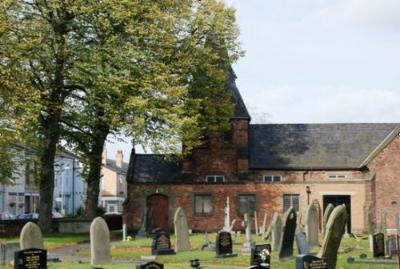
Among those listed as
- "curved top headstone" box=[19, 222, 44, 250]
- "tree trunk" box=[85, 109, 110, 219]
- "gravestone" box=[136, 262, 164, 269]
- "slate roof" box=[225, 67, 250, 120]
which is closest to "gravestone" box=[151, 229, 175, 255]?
"curved top headstone" box=[19, 222, 44, 250]

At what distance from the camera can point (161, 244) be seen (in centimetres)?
2925

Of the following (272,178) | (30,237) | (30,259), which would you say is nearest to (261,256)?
(30,259)

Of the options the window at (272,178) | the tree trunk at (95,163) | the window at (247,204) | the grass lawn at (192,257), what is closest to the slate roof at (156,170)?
the tree trunk at (95,163)

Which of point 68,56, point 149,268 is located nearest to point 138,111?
point 68,56

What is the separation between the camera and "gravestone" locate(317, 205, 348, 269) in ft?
66.8

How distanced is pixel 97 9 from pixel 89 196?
13.5m

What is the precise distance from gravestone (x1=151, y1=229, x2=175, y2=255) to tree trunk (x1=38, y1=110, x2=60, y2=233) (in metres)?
15.0

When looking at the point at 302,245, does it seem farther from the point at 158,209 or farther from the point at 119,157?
the point at 119,157

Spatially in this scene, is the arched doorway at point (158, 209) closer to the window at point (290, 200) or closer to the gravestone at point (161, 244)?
the window at point (290, 200)

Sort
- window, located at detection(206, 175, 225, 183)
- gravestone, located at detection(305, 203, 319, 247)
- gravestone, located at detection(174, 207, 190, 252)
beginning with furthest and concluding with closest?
1. window, located at detection(206, 175, 225, 183)
2. gravestone, located at detection(305, 203, 319, 247)
3. gravestone, located at detection(174, 207, 190, 252)

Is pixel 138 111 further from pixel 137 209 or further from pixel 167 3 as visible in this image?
pixel 137 209

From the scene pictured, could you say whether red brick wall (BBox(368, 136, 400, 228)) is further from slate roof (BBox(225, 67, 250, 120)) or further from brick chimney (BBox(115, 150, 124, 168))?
brick chimney (BBox(115, 150, 124, 168))

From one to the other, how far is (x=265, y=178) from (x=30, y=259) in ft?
105

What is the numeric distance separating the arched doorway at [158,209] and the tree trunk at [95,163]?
166 inches
